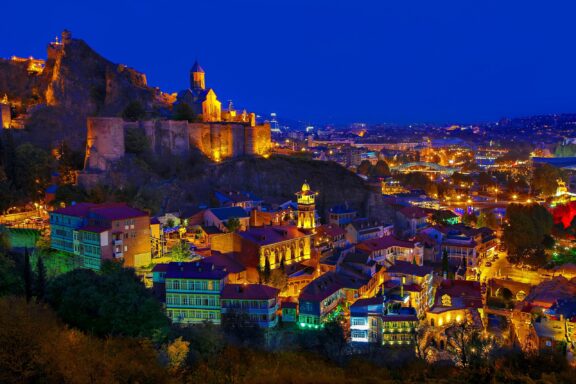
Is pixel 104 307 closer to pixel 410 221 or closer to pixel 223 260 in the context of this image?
pixel 223 260

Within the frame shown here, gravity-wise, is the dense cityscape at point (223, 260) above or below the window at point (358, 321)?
above

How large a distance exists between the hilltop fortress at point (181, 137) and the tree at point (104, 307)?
40.0ft

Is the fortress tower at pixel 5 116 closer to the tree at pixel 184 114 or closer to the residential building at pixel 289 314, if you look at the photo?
the tree at pixel 184 114

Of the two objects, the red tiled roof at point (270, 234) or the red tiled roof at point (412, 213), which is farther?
the red tiled roof at point (412, 213)

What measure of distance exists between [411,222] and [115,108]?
1661 cm

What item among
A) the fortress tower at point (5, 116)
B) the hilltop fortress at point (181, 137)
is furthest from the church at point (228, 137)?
the fortress tower at point (5, 116)

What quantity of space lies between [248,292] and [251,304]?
0.38 meters

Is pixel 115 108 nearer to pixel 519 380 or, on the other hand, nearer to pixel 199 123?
pixel 199 123

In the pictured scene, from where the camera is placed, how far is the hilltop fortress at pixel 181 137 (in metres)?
24.5

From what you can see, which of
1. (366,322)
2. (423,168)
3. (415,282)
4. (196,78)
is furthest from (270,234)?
(423,168)

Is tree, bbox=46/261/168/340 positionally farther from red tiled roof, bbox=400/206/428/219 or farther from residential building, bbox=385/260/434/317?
red tiled roof, bbox=400/206/428/219

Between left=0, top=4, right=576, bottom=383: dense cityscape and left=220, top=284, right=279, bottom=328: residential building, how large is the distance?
6 centimetres

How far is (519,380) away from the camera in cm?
836

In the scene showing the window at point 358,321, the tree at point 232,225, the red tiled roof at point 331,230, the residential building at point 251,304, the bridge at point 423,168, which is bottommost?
the window at point 358,321
